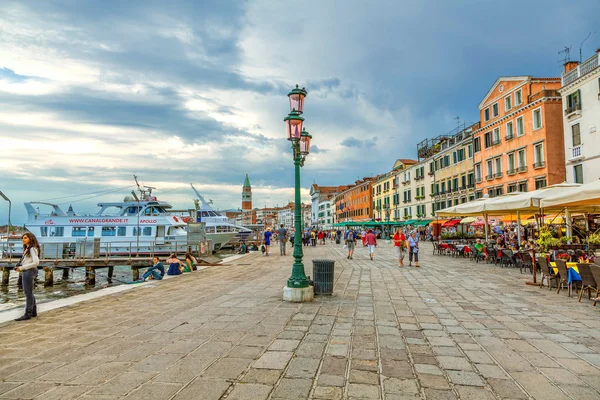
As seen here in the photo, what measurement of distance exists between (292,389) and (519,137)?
109 ft

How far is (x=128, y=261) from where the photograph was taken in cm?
2164

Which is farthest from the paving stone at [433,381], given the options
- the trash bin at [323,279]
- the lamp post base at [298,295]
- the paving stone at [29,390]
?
the trash bin at [323,279]

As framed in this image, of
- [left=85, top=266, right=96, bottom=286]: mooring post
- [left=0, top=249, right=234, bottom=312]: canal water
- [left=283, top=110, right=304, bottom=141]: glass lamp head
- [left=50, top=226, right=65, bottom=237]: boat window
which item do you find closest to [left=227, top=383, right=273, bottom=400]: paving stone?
[left=283, top=110, right=304, bottom=141]: glass lamp head

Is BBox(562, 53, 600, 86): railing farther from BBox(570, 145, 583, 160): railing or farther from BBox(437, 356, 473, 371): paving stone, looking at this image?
BBox(437, 356, 473, 371): paving stone

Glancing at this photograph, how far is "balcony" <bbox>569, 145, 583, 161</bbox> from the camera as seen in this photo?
Answer: 24.3 metres

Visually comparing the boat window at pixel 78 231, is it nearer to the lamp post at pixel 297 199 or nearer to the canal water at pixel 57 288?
the canal water at pixel 57 288

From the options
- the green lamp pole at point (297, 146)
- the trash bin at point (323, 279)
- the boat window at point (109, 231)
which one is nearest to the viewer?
the green lamp pole at point (297, 146)

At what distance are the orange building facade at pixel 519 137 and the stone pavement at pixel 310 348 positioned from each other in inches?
936

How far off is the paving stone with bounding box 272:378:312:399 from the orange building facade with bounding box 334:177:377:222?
65.2 metres

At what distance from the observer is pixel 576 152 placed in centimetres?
2475

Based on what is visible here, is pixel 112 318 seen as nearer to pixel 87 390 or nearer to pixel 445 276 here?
pixel 87 390

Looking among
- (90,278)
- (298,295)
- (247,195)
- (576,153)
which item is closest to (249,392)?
(298,295)

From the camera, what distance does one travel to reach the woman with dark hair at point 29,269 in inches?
261

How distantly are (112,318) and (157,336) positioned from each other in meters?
1.73
